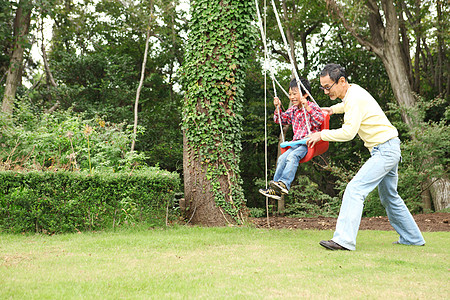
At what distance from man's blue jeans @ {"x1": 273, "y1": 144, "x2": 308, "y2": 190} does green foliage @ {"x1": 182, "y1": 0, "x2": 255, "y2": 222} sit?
166 cm

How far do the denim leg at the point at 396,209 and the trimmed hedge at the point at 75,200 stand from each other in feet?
10.8

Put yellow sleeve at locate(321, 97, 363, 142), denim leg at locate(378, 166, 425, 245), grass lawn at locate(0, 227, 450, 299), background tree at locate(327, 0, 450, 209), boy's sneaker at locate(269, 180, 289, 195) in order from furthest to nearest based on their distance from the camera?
background tree at locate(327, 0, 450, 209), boy's sneaker at locate(269, 180, 289, 195), denim leg at locate(378, 166, 425, 245), yellow sleeve at locate(321, 97, 363, 142), grass lawn at locate(0, 227, 450, 299)

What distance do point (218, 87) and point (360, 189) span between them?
3.26 metres

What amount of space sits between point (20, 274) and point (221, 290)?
1619 millimetres

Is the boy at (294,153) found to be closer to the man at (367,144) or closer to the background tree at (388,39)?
the man at (367,144)

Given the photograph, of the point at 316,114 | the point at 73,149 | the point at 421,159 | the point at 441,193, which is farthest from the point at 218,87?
the point at 441,193

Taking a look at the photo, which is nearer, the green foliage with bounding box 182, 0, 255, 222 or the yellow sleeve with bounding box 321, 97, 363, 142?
the yellow sleeve with bounding box 321, 97, 363, 142

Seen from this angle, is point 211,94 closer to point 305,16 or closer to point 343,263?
point 343,263

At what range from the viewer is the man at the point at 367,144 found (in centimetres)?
442

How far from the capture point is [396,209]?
16.0 ft

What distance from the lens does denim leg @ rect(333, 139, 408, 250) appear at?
440 centimetres

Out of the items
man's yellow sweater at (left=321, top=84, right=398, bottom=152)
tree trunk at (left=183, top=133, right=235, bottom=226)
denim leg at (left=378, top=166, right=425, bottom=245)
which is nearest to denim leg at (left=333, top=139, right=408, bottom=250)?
man's yellow sweater at (left=321, top=84, right=398, bottom=152)

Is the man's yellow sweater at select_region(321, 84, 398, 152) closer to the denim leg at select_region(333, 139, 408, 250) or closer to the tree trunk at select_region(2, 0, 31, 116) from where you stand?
Answer: the denim leg at select_region(333, 139, 408, 250)

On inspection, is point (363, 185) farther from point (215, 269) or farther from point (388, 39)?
point (388, 39)
